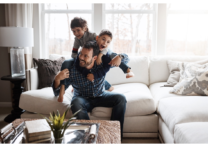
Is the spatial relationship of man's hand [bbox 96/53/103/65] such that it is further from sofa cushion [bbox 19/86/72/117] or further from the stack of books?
the stack of books

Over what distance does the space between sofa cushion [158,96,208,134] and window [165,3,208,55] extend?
5.06ft

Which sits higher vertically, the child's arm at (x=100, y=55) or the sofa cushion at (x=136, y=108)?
the child's arm at (x=100, y=55)

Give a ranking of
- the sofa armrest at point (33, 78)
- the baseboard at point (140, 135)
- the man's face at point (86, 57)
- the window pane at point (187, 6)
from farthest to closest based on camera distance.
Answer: the window pane at point (187, 6)
the sofa armrest at point (33, 78)
the baseboard at point (140, 135)
the man's face at point (86, 57)

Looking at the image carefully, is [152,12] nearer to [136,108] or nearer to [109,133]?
[136,108]

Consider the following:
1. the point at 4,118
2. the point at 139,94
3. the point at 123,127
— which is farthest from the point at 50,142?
the point at 4,118

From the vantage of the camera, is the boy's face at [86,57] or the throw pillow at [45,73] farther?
the throw pillow at [45,73]

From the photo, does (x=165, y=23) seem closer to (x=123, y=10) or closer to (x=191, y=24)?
(x=191, y=24)

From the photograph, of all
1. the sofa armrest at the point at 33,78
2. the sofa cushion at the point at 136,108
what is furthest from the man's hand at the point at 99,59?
the sofa armrest at the point at 33,78

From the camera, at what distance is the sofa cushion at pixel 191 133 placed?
1194 mm

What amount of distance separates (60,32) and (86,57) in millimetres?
1889

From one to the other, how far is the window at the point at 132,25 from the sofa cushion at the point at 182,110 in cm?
157

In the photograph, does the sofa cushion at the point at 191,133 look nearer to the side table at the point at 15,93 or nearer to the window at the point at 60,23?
the side table at the point at 15,93

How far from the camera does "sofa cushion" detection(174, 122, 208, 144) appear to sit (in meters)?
1.19

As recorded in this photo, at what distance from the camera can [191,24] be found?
328 centimetres
